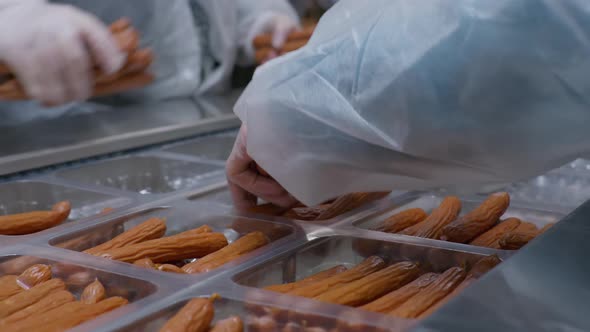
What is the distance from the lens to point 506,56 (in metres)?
0.75

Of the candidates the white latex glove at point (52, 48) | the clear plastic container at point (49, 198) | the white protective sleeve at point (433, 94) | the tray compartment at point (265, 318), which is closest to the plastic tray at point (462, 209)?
the white protective sleeve at point (433, 94)

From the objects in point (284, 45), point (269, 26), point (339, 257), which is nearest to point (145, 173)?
point (339, 257)

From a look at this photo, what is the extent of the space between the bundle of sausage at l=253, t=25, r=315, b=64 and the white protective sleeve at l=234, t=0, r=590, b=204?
1663 mm

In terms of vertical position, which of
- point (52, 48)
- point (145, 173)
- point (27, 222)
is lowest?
point (145, 173)

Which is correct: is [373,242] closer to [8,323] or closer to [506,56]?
[506,56]

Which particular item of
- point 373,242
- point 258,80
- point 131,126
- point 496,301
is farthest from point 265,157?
point 131,126

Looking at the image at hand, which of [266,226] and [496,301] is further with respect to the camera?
[266,226]

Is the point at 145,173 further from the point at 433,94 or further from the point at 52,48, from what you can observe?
the point at 433,94

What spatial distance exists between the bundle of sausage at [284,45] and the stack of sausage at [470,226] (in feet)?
4.79

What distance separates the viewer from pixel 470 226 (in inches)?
43.8

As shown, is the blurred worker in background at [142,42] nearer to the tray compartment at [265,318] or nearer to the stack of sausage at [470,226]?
the stack of sausage at [470,226]

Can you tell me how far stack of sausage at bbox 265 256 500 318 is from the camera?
813 millimetres

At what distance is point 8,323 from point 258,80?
45 cm

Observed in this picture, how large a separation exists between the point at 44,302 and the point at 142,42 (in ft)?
6.49
